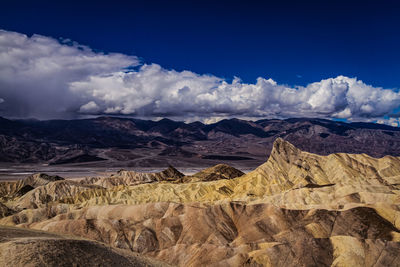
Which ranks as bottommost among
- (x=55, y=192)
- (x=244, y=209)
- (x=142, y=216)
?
(x=55, y=192)

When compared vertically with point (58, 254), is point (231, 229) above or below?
below

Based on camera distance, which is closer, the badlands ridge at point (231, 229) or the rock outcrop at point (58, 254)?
the rock outcrop at point (58, 254)

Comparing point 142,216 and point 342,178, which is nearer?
point 142,216

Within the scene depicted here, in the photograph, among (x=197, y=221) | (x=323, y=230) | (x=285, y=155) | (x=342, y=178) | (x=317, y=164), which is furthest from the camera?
(x=285, y=155)

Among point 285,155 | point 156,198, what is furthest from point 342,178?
point 156,198

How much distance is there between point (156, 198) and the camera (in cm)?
6812

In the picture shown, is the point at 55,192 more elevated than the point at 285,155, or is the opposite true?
the point at 285,155

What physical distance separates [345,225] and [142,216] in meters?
30.7

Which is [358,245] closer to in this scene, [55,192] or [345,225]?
[345,225]

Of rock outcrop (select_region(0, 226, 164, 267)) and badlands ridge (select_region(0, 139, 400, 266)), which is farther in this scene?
badlands ridge (select_region(0, 139, 400, 266))

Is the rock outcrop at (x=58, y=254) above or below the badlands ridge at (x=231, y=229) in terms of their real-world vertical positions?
above

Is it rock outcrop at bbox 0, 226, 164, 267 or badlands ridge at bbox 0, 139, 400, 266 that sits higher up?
rock outcrop at bbox 0, 226, 164, 267

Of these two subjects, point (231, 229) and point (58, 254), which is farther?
point (231, 229)

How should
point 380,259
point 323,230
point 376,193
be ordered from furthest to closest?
point 376,193 → point 323,230 → point 380,259
